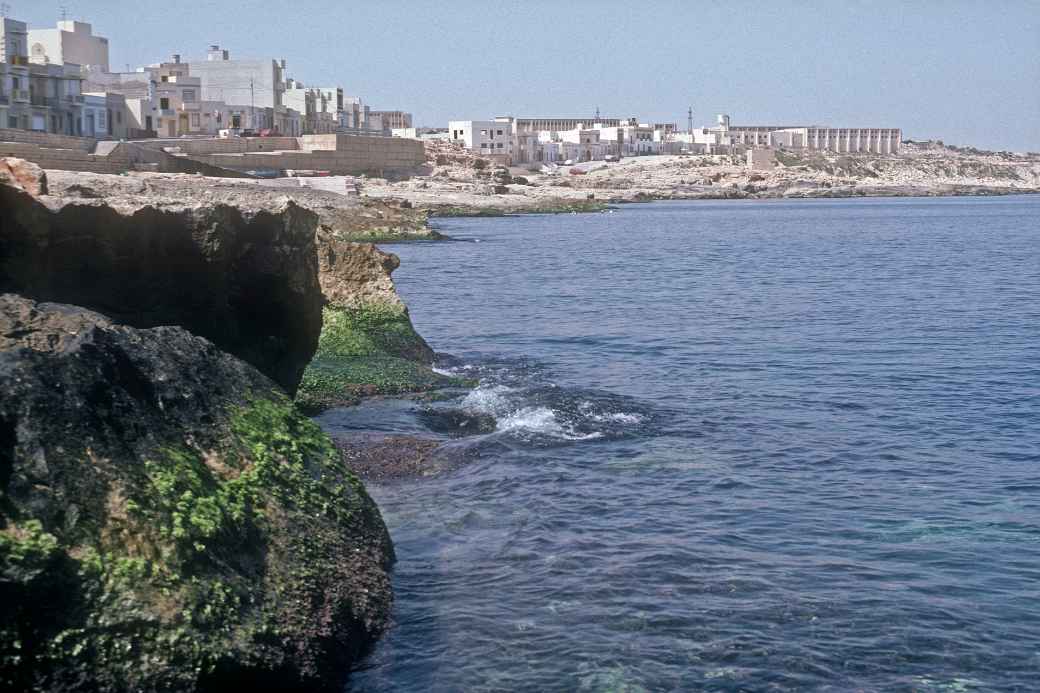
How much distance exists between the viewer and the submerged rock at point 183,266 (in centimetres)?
936

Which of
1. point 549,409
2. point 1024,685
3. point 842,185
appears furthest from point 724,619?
point 842,185

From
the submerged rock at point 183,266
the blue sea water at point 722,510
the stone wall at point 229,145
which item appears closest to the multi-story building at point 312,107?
the stone wall at point 229,145

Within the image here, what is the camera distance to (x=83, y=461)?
6.23 meters

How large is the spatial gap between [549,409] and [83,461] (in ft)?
32.6

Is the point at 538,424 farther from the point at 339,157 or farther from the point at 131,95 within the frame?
the point at 131,95

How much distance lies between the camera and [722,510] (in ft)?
37.8

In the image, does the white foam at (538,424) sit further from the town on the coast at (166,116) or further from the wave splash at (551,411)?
the town on the coast at (166,116)

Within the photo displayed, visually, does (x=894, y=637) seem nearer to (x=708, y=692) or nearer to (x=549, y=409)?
(x=708, y=692)

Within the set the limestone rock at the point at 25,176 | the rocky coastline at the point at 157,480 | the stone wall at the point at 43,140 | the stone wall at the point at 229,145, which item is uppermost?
the stone wall at the point at 229,145

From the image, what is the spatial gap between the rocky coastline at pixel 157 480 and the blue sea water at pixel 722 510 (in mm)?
939

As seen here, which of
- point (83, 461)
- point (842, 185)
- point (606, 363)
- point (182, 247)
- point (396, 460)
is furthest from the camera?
point (842, 185)

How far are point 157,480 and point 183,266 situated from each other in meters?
4.31

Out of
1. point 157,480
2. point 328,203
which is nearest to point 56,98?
point 328,203

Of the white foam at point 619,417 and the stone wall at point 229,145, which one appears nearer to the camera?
the white foam at point 619,417
